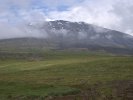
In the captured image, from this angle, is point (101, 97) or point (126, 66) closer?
point (101, 97)

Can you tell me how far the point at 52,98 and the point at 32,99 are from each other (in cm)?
264

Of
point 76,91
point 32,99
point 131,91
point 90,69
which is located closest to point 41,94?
point 32,99

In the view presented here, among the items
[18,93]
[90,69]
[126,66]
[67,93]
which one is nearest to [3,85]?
[18,93]

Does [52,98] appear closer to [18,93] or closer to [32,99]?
[32,99]

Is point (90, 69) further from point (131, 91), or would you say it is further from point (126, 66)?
point (131, 91)

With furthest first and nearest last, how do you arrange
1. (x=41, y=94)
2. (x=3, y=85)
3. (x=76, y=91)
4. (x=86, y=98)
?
1. (x=3, y=85)
2. (x=76, y=91)
3. (x=41, y=94)
4. (x=86, y=98)

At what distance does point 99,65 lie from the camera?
95.6m

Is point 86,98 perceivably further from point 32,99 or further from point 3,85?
point 3,85

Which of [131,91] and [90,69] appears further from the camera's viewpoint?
[90,69]

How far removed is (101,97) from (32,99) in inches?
357

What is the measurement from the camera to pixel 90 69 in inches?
3514

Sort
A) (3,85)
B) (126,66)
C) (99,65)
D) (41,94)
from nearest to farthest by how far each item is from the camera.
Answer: (41,94), (3,85), (126,66), (99,65)

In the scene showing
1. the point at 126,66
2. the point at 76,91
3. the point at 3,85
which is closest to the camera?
the point at 76,91

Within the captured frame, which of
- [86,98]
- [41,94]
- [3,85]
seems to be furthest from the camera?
[3,85]
